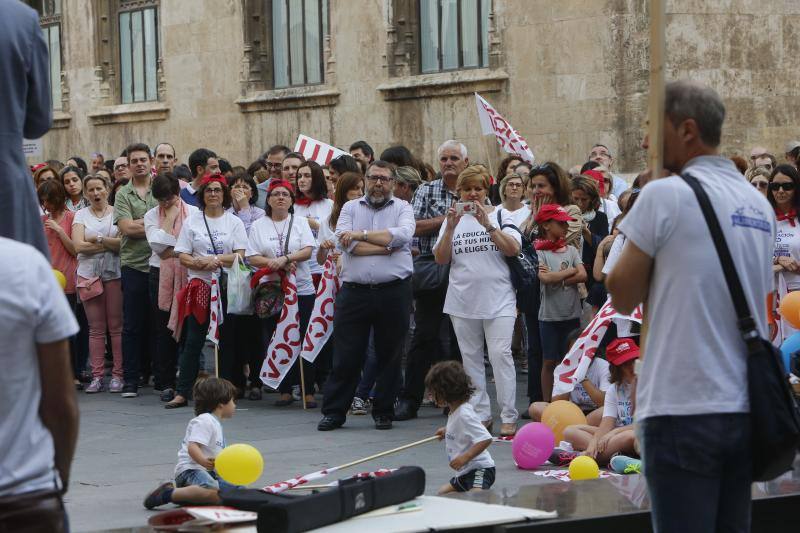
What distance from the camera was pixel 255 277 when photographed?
12203mm

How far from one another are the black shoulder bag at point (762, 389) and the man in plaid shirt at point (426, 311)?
6920 mm

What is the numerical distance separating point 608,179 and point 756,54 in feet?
17.7

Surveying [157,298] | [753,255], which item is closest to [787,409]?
[753,255]

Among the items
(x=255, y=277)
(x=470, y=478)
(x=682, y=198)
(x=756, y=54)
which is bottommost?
(x=470, y=478)

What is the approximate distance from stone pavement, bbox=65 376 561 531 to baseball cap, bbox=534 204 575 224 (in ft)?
5.26

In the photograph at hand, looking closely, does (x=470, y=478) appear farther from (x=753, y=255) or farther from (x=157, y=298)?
(x=157, y=298)

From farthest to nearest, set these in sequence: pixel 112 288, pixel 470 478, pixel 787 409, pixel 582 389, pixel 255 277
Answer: pixel 112 288
pixel 255 277
pixel 582 389
pixel 470 478
pixel 787 409

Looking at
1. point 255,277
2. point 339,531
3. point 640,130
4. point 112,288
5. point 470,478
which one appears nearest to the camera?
point 339,531

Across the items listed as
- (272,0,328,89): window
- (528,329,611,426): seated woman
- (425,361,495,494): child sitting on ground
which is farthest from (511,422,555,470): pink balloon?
(272,0,328,89): window

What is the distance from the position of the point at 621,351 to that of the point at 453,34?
38.8 ft

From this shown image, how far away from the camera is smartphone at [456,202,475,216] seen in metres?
10.2

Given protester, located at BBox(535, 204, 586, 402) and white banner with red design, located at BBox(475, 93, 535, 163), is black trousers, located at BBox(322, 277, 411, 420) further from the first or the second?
white banner with red design, located at BBox(475, 93, 535, 163)

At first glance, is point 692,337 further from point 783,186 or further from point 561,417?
point 783,186

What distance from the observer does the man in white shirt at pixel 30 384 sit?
3434 millimetres
